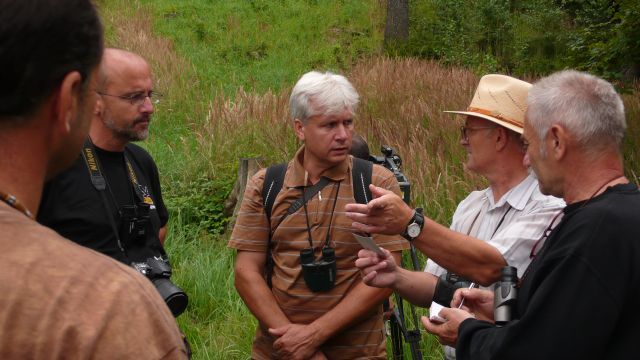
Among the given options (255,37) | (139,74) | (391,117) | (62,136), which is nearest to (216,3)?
(255,37)

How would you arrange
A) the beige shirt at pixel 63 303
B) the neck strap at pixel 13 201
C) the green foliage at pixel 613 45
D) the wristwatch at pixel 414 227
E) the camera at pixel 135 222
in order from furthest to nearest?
1. the green foliage at pixel 613 45
2. the camera at pixel 135 222
3. the wristwatch at pixel 414 227
4. the neck strap at pixel 13 201
5. the beige shirt at pixel 63 303

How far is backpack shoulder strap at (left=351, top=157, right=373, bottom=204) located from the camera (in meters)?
3.78

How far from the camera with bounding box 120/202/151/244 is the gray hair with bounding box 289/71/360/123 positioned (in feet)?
2.98

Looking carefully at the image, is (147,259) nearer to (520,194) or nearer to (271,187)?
(271,187)

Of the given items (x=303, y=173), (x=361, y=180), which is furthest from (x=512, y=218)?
(x=303, y=173)

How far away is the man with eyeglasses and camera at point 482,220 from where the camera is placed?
3.15 meters

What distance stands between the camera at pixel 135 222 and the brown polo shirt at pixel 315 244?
475 millimetres

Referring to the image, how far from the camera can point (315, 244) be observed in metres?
3.74

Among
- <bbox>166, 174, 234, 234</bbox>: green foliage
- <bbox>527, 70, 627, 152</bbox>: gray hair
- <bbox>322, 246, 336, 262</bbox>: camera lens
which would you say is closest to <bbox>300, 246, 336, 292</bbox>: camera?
<bbox>322, 246, 336, 262</bbox>: camera lens

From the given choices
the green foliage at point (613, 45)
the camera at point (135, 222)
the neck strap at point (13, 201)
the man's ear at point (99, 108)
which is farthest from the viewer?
the green foliage at point (613, 45)

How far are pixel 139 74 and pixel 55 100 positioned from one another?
99.8 inches

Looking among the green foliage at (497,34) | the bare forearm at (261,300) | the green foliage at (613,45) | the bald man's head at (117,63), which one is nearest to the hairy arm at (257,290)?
the bare forearm at (261,300)

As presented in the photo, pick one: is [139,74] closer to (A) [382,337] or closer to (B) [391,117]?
(A) [382,337]

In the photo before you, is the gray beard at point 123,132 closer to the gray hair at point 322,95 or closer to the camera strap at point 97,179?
the camera strap at point 97,179
